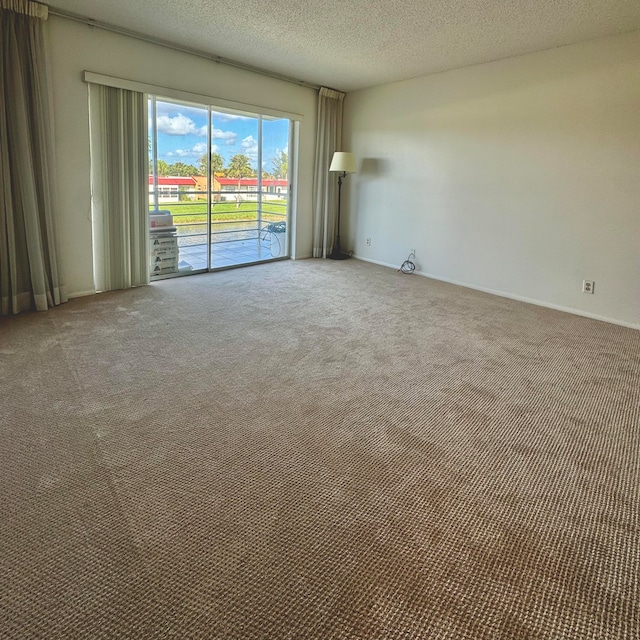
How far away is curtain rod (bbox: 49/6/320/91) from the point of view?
12.8 ft

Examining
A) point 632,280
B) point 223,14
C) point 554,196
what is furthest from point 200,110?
point 632,280

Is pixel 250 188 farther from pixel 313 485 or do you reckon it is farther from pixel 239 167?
pixel 313 485

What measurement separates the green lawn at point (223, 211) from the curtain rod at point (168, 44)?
1566mm

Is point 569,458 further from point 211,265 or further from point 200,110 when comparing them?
point 200,110

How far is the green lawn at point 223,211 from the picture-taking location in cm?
565

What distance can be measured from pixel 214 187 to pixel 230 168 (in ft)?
1.28

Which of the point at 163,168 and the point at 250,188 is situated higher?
the point at 163,168

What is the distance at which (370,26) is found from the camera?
12.8 ft

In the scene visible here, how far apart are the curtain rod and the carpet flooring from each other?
2646mm

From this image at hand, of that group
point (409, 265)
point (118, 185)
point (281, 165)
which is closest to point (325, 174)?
point (281, 165)

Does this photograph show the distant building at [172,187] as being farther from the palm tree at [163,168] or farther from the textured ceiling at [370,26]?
the textured ceiling at [370,26]

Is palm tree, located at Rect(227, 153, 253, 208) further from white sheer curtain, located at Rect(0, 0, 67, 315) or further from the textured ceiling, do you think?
white sheer curtain, located at Rect(0, 0, 67, 315)

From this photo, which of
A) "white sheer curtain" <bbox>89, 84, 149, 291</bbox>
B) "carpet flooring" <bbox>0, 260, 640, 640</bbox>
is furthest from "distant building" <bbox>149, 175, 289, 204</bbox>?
"carpet flooring" <bbox>0, 260, 640, 640</bbox>

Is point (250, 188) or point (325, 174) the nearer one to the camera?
point (250, 188)
